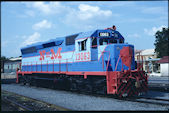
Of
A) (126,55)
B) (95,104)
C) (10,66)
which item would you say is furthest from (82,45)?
(10,66)

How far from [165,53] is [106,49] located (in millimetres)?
40416

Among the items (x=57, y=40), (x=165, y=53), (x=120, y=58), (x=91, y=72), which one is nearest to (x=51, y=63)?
(x=57, y=40)

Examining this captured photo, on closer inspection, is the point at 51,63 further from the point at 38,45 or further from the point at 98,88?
the point at 98,88

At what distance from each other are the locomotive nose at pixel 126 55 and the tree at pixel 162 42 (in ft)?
131

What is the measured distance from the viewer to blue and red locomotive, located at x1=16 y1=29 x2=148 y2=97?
10578 mm

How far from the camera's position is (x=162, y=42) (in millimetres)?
49062

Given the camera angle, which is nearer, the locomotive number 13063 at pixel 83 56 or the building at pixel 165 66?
the locomotive number 13063 at pixel 83 56

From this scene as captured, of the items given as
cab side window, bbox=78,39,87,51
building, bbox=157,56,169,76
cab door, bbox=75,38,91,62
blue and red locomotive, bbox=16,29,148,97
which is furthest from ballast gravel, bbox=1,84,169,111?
building, bbox=157,56,169,76

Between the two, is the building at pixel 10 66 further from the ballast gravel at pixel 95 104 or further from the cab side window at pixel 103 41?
the ballast gravel at pixel 95 104

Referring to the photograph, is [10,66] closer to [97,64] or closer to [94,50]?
[94,50]

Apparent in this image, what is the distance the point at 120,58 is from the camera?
1118 centimetres

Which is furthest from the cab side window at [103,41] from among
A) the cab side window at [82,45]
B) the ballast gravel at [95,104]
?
the ballast gravel at [95,104]

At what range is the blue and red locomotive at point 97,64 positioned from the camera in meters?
10.6

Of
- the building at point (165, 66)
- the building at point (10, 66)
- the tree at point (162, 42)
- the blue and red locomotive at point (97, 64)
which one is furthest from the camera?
the building at point (10, 66)
